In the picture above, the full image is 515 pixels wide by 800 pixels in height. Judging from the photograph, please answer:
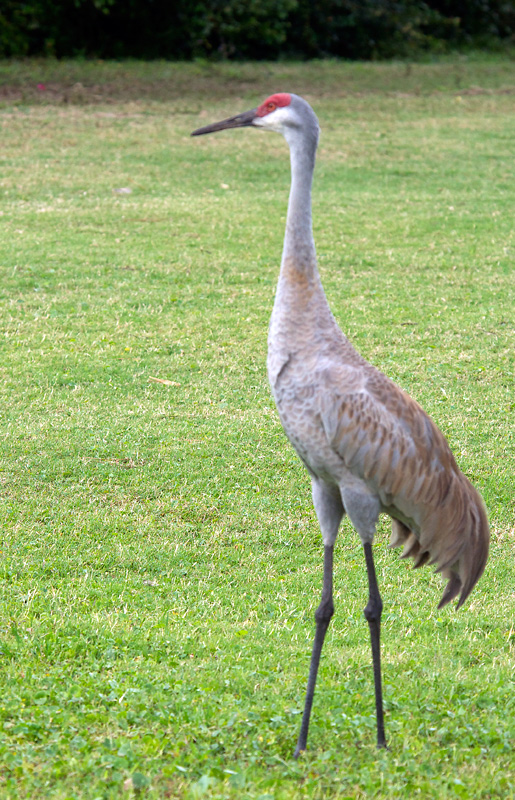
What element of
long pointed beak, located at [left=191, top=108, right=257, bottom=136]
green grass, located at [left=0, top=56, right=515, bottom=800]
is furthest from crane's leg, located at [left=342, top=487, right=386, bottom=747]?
long pointed beak, located at [left=191, top=108, right=257, bottom=136]

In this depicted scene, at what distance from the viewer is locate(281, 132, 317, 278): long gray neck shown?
158 inches

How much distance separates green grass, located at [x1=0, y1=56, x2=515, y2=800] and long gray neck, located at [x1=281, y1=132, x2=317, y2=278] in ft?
6.29

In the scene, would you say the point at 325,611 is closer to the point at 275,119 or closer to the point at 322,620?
the point at 322,620

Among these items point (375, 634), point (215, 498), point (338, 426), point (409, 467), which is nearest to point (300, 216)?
point (338, 426)

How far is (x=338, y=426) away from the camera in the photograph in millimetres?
3838

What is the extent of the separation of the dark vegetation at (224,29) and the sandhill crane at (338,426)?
76.9 ft

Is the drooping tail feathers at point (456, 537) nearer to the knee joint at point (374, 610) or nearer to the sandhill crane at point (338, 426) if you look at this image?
the sandhill crane at point (338, 426)

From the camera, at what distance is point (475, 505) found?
4.30 metres

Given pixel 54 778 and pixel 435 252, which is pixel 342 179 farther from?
pixel 54 778

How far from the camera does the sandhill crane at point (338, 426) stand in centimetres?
387

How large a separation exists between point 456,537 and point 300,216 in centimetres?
158

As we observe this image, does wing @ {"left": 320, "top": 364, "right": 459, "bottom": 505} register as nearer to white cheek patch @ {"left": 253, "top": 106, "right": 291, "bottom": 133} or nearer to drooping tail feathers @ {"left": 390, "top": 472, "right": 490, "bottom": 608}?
drooping tail feathers @ {"left": 390, "top": 472, "right": 490, "bottom": 608}

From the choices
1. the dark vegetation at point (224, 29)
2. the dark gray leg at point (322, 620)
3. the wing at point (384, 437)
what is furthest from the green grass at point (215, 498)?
the dark vegetation at point (224, 29)

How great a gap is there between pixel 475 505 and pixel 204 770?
166 cm
